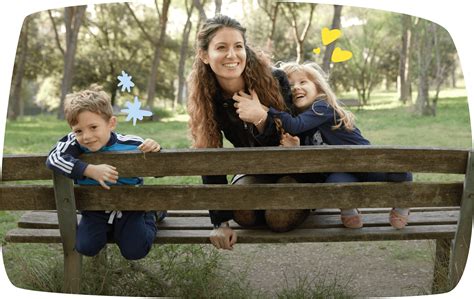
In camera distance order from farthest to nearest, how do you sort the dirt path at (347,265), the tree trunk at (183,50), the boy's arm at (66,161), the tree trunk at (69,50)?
the tree trunk at (69,50)
the tree trunk at (183,50)
the dirt path at (347,265)
the boy's arm at (66,161)

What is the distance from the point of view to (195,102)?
2.16 m

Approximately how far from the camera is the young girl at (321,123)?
201 cm

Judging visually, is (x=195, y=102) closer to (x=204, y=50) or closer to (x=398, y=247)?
(x=204, y=50)

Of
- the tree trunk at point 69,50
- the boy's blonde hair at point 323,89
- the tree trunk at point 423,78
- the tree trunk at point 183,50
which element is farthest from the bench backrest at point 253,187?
the tree trunk at point 69,50

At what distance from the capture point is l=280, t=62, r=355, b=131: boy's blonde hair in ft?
6.93

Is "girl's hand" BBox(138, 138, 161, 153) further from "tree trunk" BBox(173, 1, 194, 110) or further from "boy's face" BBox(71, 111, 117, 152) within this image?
"tree trunk" BBox(173, 1, 194, 110)

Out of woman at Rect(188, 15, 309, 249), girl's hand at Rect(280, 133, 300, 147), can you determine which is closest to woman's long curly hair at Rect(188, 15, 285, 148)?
woman at Rect(188, 15, 309, 249)

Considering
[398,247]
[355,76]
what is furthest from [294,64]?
[355,76]

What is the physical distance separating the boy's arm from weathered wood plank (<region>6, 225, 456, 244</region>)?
34cm

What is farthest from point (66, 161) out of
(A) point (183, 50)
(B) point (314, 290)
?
(A) point (183, 50)

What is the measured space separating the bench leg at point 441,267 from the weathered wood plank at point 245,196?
1.82ft

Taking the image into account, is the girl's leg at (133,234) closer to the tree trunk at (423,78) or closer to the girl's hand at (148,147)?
the girl's hand at (148,147)

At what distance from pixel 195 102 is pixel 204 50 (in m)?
0.20

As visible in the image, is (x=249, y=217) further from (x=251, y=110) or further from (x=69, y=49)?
(x=69, y=49)
